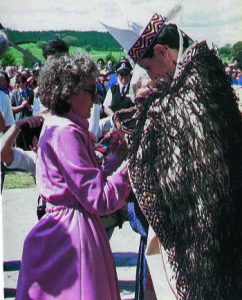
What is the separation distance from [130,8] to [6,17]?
30.3 inches

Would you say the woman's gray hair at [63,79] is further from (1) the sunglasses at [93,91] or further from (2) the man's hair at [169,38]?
(2) the man's hair at [169,38]

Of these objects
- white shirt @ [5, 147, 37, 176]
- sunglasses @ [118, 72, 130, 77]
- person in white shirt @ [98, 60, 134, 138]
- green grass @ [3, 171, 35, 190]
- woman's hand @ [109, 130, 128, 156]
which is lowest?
green grass @ [3, 171, 35, 190]

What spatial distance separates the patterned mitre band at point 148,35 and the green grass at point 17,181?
13.6 ft

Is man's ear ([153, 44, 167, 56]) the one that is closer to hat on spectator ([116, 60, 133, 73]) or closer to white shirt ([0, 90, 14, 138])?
white shirt ([0, 90, 14, 138])

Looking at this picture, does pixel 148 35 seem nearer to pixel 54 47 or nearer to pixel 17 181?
pixel 54 47

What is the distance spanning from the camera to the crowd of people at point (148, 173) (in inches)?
72.9

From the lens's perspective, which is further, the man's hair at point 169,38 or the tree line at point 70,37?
the tree line at point 70,37

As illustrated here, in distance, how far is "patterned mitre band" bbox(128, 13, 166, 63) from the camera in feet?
7.13

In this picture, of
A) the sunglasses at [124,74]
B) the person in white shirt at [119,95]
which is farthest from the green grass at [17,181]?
the sunglasses at [124,74]

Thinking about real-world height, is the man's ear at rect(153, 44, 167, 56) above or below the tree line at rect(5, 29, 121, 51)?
above

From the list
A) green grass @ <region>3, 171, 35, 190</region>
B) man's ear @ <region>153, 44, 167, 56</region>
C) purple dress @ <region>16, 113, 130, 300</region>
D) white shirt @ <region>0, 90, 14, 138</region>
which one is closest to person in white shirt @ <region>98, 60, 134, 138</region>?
green grass @ <region>3, 171, 35, 190</region>

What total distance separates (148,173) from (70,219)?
0.51 meters

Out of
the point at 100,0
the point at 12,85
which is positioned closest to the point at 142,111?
the point at 100,0

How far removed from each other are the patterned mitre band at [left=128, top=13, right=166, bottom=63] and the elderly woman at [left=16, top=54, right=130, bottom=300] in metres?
Result: 0.29
